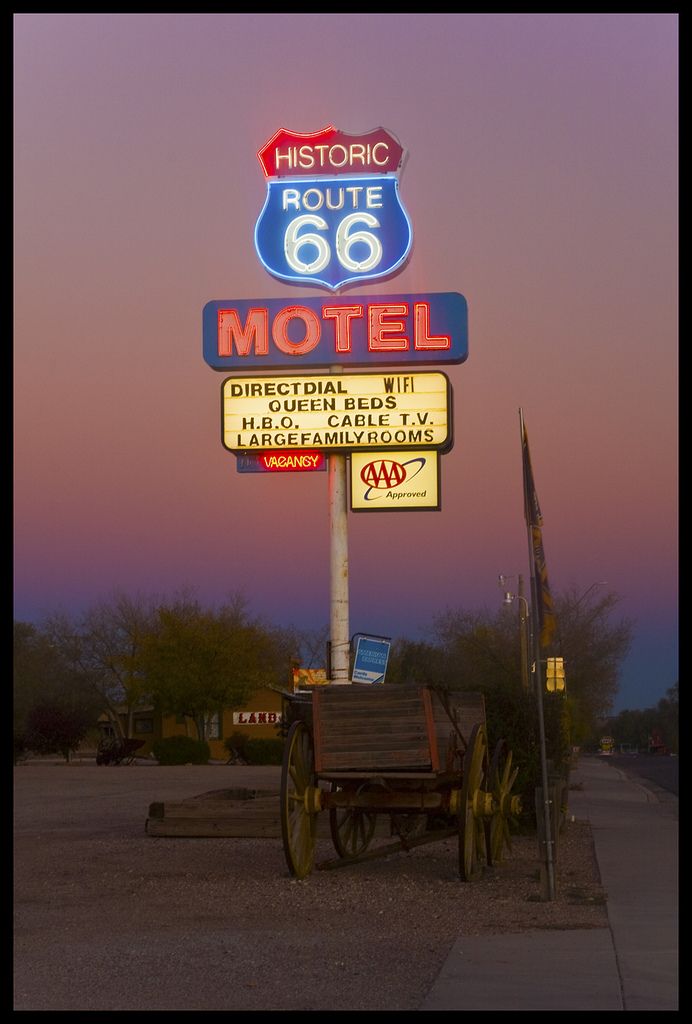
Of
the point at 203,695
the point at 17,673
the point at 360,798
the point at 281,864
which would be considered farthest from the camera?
the point at 17,673

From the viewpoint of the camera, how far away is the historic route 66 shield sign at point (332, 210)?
726 inches

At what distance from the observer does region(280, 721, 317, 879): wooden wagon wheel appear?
488 inches

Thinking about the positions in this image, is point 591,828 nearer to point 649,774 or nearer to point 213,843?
point 213,843

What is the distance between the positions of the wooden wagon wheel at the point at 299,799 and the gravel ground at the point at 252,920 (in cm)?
26

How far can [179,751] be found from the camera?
158ft

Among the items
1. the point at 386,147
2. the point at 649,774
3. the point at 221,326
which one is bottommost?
the point at 649,774

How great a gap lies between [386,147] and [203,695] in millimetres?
38566

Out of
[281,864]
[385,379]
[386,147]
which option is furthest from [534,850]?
[386,147]

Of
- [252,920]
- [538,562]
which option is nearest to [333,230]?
[538,562]

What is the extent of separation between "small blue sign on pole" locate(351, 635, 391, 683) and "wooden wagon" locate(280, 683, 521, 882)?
15.0 feet

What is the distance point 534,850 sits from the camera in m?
16.1

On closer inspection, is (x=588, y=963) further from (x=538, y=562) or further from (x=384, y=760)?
(x=538, y=562)

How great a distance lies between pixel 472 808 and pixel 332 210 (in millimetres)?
9423

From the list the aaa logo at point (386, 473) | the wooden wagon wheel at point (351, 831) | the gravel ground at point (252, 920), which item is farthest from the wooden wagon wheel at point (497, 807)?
the aaa logo at point (386, 473)
